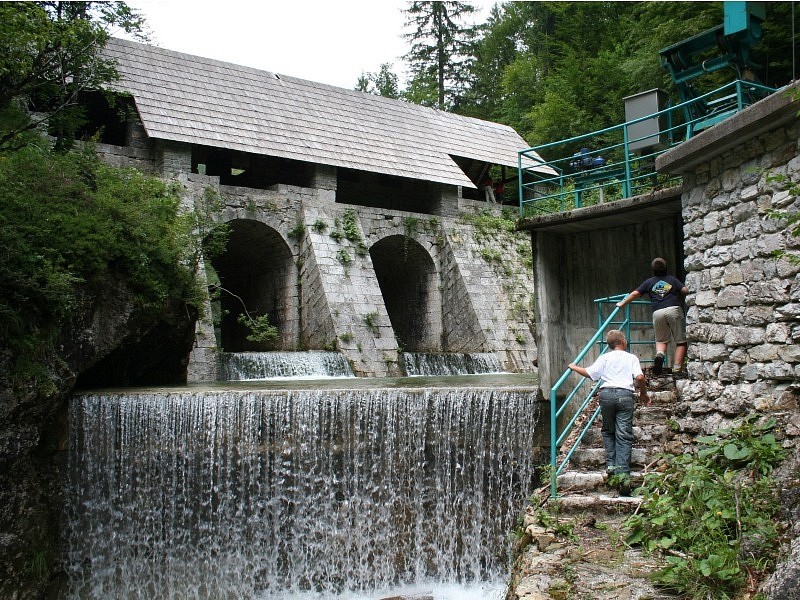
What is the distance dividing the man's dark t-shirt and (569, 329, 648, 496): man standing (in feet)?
3.69

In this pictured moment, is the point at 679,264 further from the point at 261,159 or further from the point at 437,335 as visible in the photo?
the point at 261,159

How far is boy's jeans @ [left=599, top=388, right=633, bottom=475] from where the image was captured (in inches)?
222

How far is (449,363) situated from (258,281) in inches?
182

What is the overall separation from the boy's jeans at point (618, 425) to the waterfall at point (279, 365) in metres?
7.56

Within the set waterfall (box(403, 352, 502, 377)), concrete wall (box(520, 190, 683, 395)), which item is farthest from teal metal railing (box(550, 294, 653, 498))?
waterfall (box(403, 352, 502, 377))

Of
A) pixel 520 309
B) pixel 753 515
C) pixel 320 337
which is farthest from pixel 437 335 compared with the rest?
pixel 753 515

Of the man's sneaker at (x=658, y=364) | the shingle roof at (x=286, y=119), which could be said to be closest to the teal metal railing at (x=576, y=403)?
the man's sneaker at (x=658, y=364)

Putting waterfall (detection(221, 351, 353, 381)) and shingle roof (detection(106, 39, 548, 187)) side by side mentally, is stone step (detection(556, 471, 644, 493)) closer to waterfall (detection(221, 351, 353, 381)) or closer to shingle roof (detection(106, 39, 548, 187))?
waterfall (detection(221, 351, 353, 381))

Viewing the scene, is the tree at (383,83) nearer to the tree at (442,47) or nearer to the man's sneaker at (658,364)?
the tree at (442,47)

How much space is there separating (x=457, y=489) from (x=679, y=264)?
128 inches

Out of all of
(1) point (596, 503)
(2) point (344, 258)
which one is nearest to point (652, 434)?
(1) point (596, 503)

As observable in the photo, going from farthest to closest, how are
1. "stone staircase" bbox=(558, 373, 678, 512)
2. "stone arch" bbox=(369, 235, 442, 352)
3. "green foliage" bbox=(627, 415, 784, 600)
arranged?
"stone arch" bbox=(369, 235, 442, 352), "stone staircase" bbox=(558, 373, 678, 512), "green foliage" bbox=(627, 415, 784, 600)

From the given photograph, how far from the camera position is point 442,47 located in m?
31.1

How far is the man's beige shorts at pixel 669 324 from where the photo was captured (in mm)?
6645
